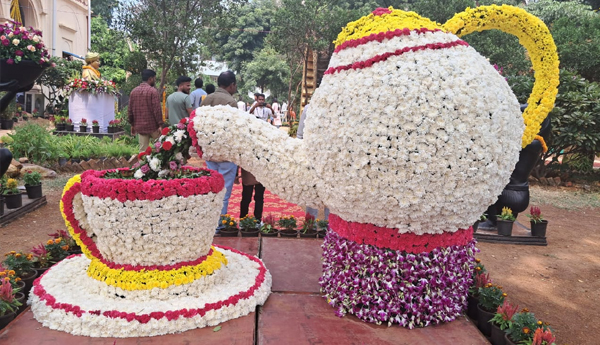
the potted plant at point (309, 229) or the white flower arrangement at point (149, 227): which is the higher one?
the white flower arrangement at point (149, 227)

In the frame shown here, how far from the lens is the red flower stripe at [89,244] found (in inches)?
116

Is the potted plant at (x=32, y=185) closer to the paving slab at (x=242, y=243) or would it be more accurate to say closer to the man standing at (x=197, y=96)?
the man standing at (x=197, y=96)

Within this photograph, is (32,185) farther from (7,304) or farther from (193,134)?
(193,134)

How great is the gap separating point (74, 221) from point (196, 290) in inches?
39.3

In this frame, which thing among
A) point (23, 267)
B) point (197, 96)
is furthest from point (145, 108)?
point (23, 267)

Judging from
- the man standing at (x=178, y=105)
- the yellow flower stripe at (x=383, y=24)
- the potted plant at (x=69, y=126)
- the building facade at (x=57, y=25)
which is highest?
the building facade at (x=57, y=25)

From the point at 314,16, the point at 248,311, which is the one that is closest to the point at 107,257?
the point at 248,311

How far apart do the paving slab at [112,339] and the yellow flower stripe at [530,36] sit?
240cm

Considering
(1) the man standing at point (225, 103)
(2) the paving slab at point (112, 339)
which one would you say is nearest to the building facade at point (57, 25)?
(1) the man standing at point (225, 103)

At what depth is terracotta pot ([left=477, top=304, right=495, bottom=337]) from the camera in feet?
10.1

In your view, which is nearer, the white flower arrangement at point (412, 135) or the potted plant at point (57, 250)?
the white flower arrangement at point (412, 135)

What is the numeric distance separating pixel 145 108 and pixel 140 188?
201 inches

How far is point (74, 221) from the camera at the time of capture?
309cm

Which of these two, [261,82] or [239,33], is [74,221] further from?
[239,33]
